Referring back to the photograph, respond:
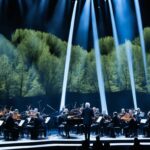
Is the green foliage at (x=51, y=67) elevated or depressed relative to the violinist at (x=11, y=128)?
elevated

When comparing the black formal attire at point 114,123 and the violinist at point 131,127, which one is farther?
the black formal attire at point 114,123

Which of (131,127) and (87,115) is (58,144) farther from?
(131,127)

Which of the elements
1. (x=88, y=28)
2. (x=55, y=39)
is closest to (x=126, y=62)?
(x=88, y=28)

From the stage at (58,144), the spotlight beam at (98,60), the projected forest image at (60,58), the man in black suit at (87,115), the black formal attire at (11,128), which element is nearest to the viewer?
the stage at (58,144)

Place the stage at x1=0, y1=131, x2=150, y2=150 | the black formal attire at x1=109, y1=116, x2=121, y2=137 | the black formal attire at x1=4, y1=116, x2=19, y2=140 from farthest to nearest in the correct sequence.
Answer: the black formal attire at x1=109, y1=116, x2=121, y2=137
the black formal attire at x1=4, y1=116, x2=19, y2=140
the stage at x1=0, y1=131, x2=150, y2=150

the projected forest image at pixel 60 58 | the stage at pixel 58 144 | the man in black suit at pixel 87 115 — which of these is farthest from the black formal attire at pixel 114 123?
the projected forest image at pixel 60 58

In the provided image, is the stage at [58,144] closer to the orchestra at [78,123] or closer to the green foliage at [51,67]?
the orchestra at [78,123]

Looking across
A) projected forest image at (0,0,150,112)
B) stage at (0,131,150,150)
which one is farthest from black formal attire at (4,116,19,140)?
projected forest image at (0,0,150,112)

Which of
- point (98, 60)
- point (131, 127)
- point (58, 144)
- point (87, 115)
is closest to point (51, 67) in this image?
point (98, 60)

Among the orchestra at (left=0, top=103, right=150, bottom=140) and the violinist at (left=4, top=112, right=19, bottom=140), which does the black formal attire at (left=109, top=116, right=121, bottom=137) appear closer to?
the orchestra at (left=0, top=103, right=150, bottom=140)

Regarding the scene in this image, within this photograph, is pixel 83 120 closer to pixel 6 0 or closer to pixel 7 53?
pixel 7 53

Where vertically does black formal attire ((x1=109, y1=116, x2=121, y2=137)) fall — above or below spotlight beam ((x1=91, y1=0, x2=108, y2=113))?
below

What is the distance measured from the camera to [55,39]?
27531mm

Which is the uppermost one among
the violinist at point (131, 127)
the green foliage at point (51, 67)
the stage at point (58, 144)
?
the green foliage at point (51, 67)
